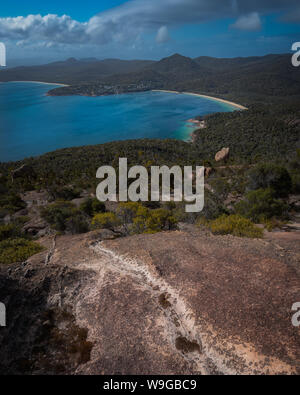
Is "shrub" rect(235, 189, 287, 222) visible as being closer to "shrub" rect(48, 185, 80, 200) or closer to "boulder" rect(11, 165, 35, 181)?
"shrub" rect(48, 185, 80, 200)

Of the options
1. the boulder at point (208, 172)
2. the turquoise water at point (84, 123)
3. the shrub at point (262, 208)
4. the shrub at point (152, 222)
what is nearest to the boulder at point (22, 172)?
the boulder at point (208, 172)

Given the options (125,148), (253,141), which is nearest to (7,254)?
(125,148)

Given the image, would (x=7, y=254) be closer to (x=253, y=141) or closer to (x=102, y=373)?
(x=102, y=373)

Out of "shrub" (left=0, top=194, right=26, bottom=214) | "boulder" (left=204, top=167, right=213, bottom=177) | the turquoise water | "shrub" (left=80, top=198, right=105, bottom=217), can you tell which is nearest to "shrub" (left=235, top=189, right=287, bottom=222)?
"shrub" (left=80, top=198, right=105, bottom=217)

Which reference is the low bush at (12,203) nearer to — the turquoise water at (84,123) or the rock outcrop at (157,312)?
the rock outcrop at (157,312)
